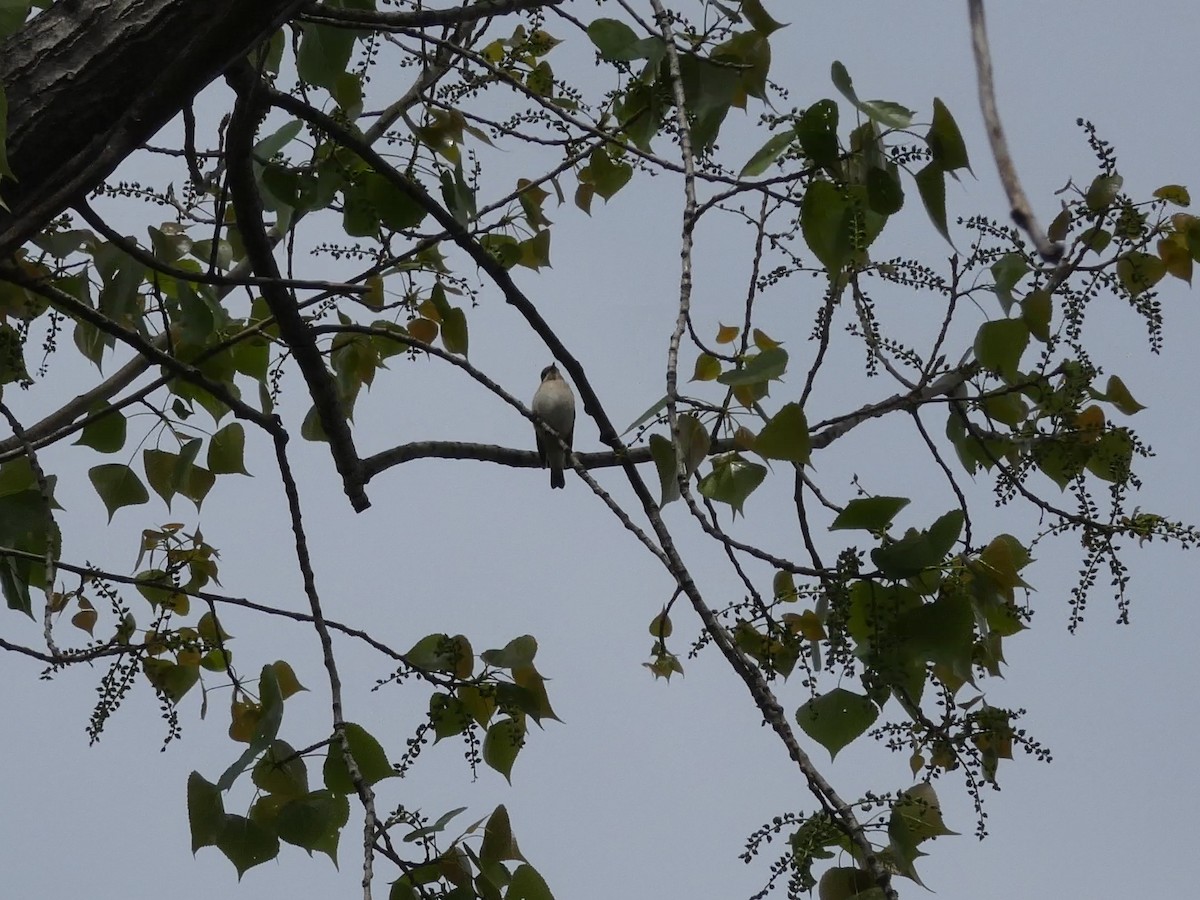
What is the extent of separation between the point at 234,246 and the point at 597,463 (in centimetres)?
140

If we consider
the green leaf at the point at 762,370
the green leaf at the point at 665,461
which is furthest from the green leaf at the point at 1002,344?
the green leaf at the point at 665,461

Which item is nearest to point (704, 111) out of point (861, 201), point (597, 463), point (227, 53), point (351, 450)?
point (861, 201)

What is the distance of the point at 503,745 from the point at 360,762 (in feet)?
1.03

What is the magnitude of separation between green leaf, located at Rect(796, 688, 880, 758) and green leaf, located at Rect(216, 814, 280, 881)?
1.02 m

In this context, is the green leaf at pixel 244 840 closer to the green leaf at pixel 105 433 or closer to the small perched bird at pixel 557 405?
the green leaf at pixel 105 433

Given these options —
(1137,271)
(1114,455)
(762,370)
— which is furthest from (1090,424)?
(762,370)

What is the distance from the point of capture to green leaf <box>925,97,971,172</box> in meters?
1.92

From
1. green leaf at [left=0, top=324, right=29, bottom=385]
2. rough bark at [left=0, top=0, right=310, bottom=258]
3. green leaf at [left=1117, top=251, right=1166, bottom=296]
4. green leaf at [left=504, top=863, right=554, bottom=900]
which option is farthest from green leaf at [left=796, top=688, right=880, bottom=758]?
green leaf at [left=0, top=324, right=29, bottom=385]

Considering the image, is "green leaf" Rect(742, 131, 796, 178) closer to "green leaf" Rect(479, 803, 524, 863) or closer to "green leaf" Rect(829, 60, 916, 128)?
"green leaf" Rect(829, 60, 916, 128)

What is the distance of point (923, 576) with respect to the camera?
2141 millimetres

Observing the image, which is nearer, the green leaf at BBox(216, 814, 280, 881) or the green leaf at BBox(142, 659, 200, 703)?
the green leaf at BBox(216, 814, 280, 881)

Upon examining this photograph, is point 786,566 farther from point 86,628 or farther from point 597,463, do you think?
point 86,628

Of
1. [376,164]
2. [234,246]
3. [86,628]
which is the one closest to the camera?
[376,164]

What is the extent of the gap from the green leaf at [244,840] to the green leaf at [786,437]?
1192 millimetres
